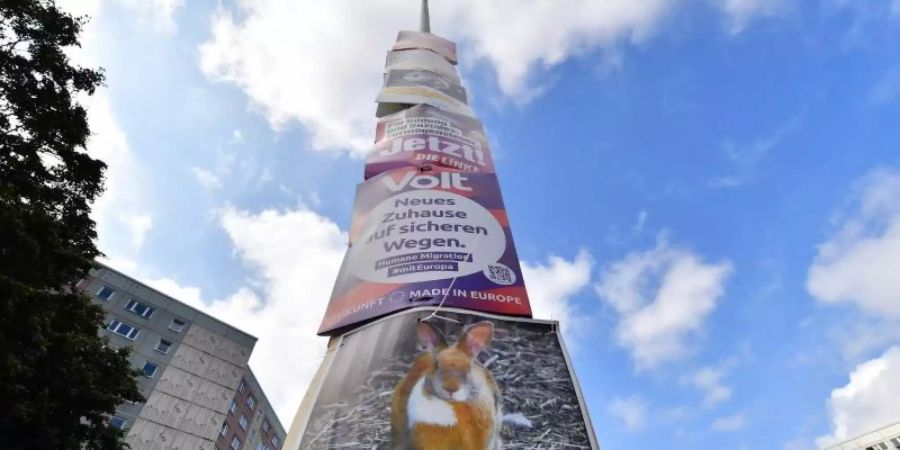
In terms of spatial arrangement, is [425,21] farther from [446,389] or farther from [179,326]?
[179,326]

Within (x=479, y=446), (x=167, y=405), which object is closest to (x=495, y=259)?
(x=479, y=446)

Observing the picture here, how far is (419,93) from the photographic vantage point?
1504 centimetres

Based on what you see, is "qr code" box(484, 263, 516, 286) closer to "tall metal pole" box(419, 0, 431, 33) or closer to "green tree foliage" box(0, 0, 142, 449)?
"green tree foliage" box(0, 0, 142, 449)

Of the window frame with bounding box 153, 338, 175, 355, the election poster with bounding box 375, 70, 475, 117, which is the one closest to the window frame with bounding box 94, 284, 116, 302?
the window frame with bounding box 153, 338, 175, 355

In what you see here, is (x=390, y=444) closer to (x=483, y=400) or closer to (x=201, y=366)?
(x=483, y=400)

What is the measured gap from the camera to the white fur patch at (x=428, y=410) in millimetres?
6156

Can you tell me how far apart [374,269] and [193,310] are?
33248mm

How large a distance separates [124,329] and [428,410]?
112ft

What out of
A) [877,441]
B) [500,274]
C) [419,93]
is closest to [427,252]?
[500,274]

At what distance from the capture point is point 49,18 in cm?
1089

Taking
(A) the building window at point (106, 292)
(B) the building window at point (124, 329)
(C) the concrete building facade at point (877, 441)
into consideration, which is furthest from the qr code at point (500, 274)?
(C) the concrete building facade at point (877, 441)

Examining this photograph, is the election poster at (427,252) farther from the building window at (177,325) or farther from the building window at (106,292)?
the building window at (106,292)

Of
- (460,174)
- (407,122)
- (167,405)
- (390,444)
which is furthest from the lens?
(167,405)

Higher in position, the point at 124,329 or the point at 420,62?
the point at 124,329
